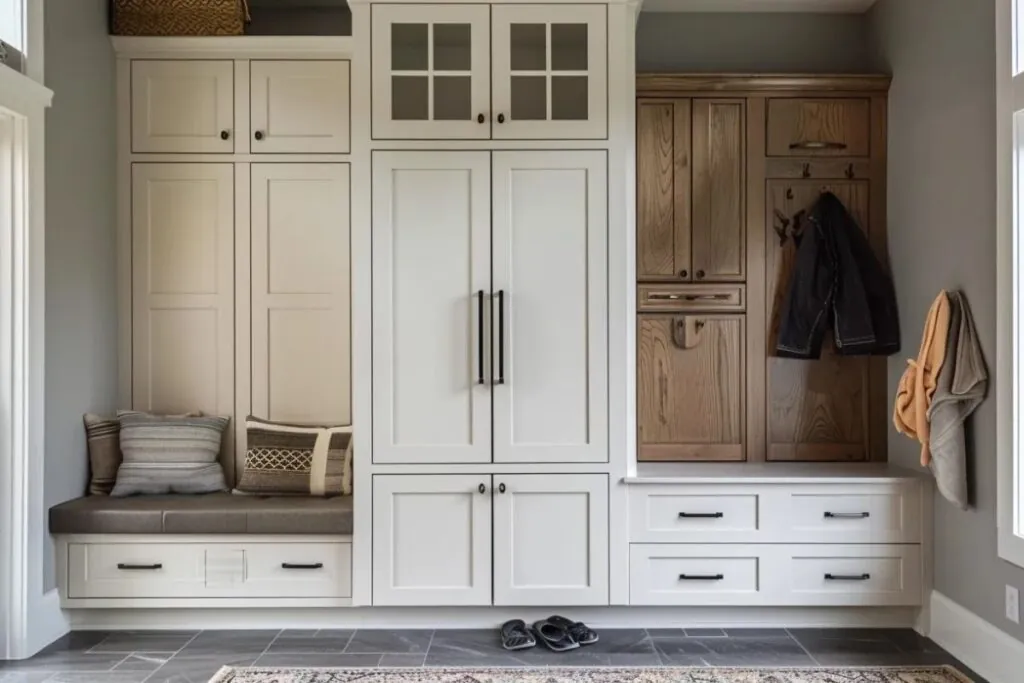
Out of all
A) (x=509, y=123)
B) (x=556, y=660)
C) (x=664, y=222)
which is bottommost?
(x=556, y=660)

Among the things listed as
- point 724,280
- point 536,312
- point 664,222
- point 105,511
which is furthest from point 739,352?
point 105,511

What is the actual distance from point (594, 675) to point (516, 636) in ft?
1.23

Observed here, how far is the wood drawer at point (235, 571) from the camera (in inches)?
122

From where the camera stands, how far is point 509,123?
10.1 feet

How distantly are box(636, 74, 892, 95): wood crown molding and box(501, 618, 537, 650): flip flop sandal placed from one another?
2.29 meters

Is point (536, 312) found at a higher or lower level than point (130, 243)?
lower

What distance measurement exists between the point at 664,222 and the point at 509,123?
88 centimetres

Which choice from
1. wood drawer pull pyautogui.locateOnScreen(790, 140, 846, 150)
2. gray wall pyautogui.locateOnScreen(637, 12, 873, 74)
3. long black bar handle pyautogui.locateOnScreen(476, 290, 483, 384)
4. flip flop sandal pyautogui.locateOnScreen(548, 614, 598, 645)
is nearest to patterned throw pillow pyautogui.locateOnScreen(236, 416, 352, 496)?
long black bar handle pyautogui.locateOnScreen(476, 290, 483, 384)

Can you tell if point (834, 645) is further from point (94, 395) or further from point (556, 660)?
point (94, 395)

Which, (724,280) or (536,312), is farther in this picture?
(724,280)

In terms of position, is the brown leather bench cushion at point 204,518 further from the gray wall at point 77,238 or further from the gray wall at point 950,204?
the gray wall at point 950,204

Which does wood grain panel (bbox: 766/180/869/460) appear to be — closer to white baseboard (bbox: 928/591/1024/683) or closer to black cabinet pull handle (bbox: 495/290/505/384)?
white baseboard (bbox: 928/591/1024/683)

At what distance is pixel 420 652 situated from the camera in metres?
2.93

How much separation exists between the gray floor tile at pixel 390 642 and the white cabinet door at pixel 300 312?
3.00 feet
